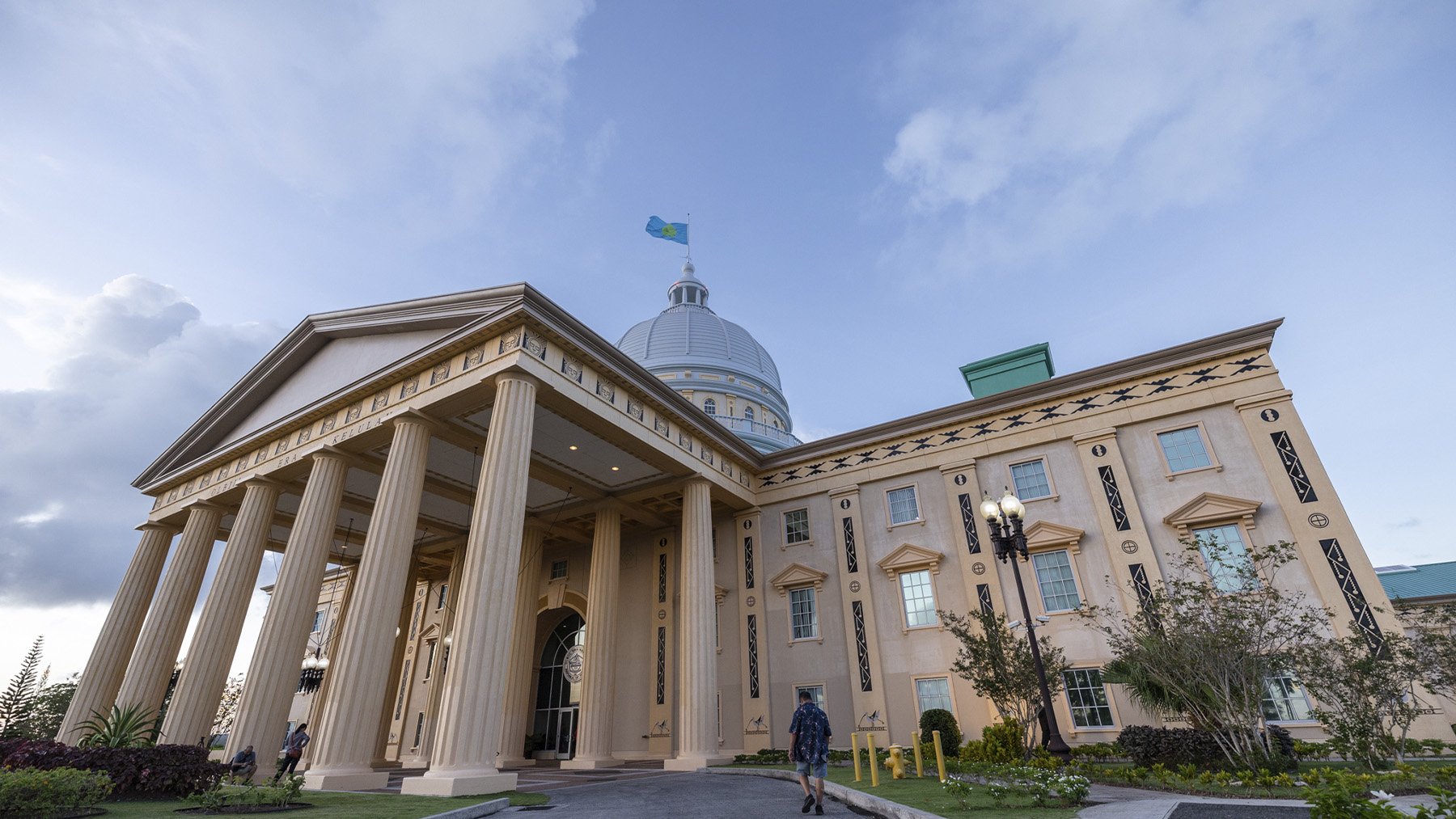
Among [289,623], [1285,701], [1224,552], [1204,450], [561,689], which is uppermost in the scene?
[1204,450]

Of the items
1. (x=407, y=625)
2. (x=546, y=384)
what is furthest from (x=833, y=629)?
(x=407, y=625)

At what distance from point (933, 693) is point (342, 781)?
1562 centimetres

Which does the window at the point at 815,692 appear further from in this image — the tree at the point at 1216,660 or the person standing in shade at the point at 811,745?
the person standing in shade at the point at 811,745

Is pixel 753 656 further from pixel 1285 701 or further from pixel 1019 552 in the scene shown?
pixel 1285 701

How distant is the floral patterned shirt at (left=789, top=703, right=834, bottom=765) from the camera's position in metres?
9.40

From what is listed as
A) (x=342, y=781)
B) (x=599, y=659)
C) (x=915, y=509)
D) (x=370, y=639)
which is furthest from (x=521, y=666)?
(x=915, y=509)

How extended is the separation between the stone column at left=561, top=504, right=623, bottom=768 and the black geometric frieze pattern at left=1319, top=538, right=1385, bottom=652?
16.3 m

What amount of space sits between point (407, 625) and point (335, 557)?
214 inches

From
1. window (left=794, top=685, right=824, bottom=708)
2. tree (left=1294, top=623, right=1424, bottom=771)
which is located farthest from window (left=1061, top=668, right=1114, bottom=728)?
window (left=794, top=685, right=824, bottom=708)

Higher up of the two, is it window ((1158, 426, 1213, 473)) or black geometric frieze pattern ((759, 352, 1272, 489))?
black geometric frieze pattern ((759, 352, 1272, 489))

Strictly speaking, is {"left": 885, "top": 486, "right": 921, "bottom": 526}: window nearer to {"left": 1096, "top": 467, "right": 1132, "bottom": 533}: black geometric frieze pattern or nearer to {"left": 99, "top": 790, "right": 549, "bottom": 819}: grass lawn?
{"left": 1096, "top": 467, "right": 1132, "bottom": 533}: black geometric frieze pattern

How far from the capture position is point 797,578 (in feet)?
77.1

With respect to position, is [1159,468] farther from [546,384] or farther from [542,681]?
[542,681]

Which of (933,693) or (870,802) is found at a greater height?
(933,693)
